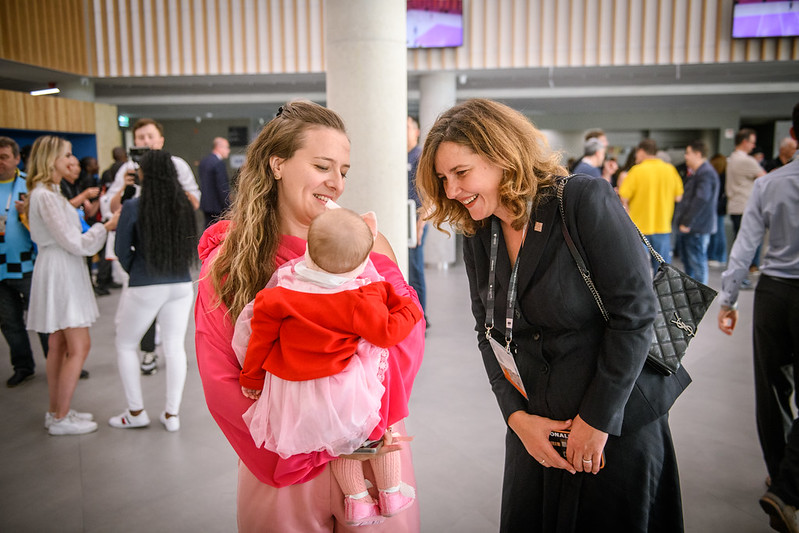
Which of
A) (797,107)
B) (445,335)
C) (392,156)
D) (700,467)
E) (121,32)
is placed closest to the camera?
(797,107)

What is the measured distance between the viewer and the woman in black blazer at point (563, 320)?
4.69 ft

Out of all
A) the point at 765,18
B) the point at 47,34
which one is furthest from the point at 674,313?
the point at 47,34

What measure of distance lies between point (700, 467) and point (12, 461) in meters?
3.84

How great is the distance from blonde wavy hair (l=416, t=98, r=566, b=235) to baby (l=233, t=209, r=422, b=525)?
38cm

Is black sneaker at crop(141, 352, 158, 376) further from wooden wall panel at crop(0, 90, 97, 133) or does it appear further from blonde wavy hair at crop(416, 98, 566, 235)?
wooden wall panel at crop(0, 90, 97, 133)

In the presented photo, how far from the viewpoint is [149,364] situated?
466 cm

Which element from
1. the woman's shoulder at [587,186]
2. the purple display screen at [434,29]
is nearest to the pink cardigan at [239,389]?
the woman's shoulder at [587,186]

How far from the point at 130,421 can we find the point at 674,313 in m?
3.35

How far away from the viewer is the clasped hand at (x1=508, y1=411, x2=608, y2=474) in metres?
1.49

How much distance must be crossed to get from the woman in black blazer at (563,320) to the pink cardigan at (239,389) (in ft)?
1.08

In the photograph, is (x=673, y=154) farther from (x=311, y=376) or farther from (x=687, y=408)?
(x=311, y=376)

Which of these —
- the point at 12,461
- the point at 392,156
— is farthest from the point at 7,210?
the point at 392,156

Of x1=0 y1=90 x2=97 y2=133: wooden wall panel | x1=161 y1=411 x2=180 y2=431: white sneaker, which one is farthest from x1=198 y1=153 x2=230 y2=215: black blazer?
x1=0 y1=90 x2=97 y2=133: wooden wall panel

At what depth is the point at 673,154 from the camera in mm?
14539
